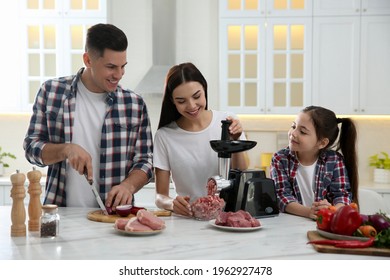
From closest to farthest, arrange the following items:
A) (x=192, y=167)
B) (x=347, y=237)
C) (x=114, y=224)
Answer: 1. (x=347, y=237)
2. (x=114, y=224)
3. (x=192, y=167)

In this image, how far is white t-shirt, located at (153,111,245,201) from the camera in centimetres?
269

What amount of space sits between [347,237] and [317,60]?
3.20 m

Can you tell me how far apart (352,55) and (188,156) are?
8.74ft

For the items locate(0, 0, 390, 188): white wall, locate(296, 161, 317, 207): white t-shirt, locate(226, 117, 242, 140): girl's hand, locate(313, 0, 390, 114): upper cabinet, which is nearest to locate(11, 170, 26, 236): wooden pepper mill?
locate(226, 117, 242, 140): girl's hand

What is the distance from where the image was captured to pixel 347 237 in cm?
188

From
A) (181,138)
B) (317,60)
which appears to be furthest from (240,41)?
(181,138)

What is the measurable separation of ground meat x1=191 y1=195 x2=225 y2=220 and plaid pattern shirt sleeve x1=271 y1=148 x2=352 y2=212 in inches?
18.0

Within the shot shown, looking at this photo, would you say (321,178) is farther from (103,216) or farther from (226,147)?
(103,216)

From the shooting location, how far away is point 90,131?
8.85ft

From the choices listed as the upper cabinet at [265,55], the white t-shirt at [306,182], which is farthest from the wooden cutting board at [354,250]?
the upper cabinet at [265,55]

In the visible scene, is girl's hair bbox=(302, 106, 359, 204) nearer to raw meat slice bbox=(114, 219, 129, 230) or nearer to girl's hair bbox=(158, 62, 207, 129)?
girl's hair bbox=(158, 62, 207, 129)

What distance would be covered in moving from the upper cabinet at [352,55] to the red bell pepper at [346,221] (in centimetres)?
→ 307

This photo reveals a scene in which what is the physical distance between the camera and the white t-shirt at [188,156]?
269cm
